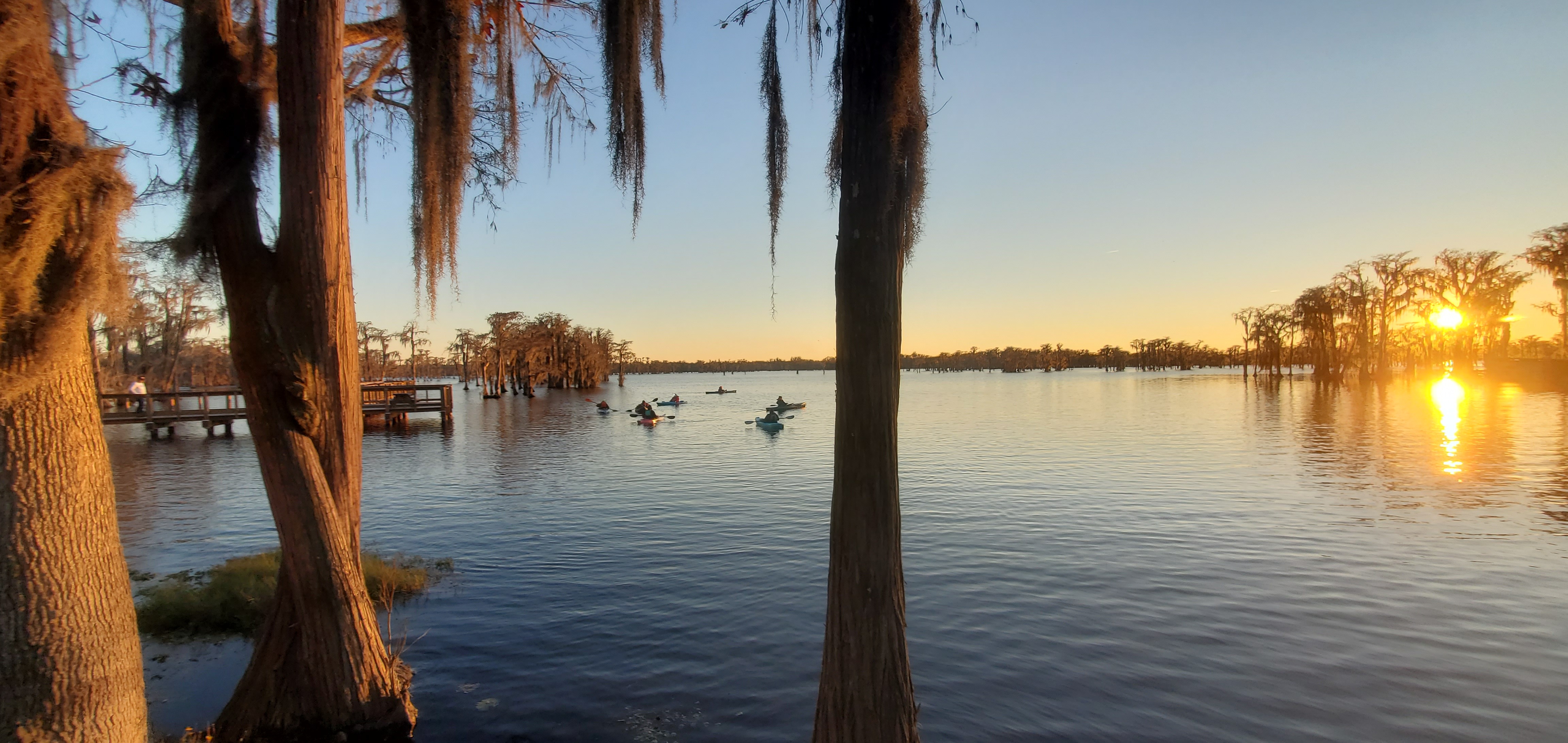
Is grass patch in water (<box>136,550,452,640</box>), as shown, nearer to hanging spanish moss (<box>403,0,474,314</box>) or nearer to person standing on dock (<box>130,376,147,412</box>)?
hanging spanish moss (<box>403,0,474,314</box>)

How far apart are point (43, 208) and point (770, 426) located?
1230 inches

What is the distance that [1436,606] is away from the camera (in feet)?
27.4

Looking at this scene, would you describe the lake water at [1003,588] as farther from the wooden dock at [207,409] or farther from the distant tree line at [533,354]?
the distant tree line at [533,354]

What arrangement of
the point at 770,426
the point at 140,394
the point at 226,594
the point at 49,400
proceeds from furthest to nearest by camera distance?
the point at 770,426 < the point at 140,394 < the point at 226,594 < the point at 49,400

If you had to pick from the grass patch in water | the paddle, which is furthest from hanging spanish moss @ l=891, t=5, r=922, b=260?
the paddle

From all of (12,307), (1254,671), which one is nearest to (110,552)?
(12,307)

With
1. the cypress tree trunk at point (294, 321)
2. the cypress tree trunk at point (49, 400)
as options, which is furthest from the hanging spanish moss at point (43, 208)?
the cypress tree trunk at point (294, 321)

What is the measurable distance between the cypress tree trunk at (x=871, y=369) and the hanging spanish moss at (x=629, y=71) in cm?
127

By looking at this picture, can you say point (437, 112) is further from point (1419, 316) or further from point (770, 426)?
point (1419, 316)

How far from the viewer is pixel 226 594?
8.25 meters

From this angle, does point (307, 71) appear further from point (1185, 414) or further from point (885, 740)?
point (1185, 414)

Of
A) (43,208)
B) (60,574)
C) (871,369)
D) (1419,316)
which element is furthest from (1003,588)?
(1419,316)

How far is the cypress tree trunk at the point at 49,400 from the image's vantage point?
9.27 ft

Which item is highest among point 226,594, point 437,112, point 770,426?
point 437,112
